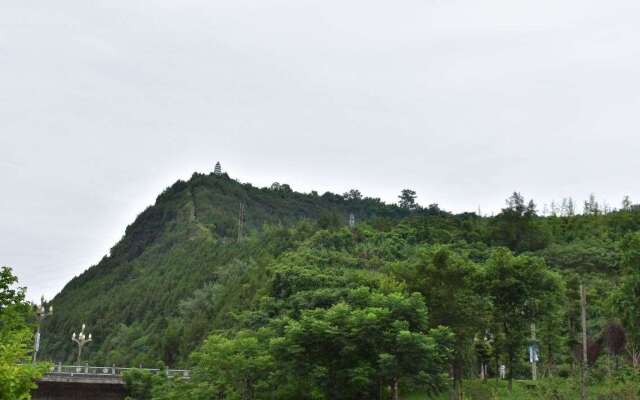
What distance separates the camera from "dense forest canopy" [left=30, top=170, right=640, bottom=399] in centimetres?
3300

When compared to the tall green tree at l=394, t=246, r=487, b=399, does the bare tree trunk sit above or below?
below

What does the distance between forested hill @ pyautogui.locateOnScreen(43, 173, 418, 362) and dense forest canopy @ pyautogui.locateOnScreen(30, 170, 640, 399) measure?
2.07 ft

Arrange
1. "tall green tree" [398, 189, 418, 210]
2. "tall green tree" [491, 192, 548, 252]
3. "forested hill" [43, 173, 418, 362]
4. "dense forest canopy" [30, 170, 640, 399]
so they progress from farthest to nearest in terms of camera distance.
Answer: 1. "tall green tree" [398, 189, 418, 210]
2. "forested hill" [43, 173, 418, 362]
3. "tall green tree" [491, 192, 548, 252]
4. "dense forest canopy" [30, 170, 640, 399]

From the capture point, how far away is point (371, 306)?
34406mm

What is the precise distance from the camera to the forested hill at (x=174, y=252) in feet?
340

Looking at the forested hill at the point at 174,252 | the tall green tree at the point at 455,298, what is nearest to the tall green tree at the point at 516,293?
the tall green tree at the point at 455,298

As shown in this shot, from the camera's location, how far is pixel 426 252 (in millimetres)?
39562

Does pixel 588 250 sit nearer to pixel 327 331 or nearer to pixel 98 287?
pixel 327 331

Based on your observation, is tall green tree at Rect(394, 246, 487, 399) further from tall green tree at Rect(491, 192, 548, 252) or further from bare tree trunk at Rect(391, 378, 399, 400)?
tall green tree at Rect(491, 192, 548, 252)

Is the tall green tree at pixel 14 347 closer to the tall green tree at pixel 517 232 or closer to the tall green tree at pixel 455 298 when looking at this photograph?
the tall green tree at pixel 455 298

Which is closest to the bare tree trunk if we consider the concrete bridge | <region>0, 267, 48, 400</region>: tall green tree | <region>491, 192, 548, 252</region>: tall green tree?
<region>0, 267, 48, 400</region>: tall green tree

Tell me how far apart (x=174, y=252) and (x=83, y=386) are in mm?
86229

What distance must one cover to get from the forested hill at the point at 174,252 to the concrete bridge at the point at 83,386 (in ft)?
55.3

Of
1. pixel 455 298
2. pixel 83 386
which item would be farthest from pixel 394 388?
pixel 83 386
